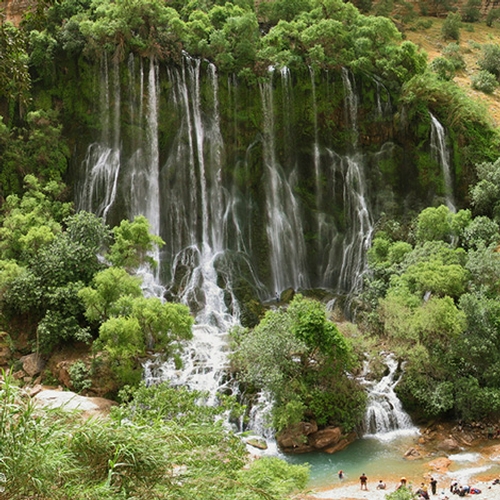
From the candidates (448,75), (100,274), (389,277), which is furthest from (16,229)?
(448,75)

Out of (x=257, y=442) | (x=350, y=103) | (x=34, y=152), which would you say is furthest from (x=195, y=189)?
(x=257, y=442)

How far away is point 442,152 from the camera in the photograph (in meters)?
34.1

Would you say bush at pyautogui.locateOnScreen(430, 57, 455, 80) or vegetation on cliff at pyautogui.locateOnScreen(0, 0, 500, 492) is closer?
vegetation on cliff at pyautogui.locateOnScreen(0, 0, 500, 492)

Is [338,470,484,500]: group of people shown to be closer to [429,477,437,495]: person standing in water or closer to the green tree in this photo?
[429,477,437,495]: person standing in water

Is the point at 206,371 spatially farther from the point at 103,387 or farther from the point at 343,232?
the point at 343,232

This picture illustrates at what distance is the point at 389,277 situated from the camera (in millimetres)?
28375

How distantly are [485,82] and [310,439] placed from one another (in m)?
32.0

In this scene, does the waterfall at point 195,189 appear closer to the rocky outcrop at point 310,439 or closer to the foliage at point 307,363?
the foliage at point 307,363

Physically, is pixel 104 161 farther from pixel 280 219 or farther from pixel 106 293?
pixel 106 293

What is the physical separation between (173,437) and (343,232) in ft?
89.4

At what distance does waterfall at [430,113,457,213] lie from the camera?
1331 inches

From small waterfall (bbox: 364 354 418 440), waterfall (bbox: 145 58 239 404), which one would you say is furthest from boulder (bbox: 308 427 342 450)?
waterfall (bbox: 145 58 239 404)

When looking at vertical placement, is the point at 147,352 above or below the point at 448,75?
below

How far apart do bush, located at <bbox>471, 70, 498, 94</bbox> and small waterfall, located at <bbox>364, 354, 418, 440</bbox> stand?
27.4 meters
